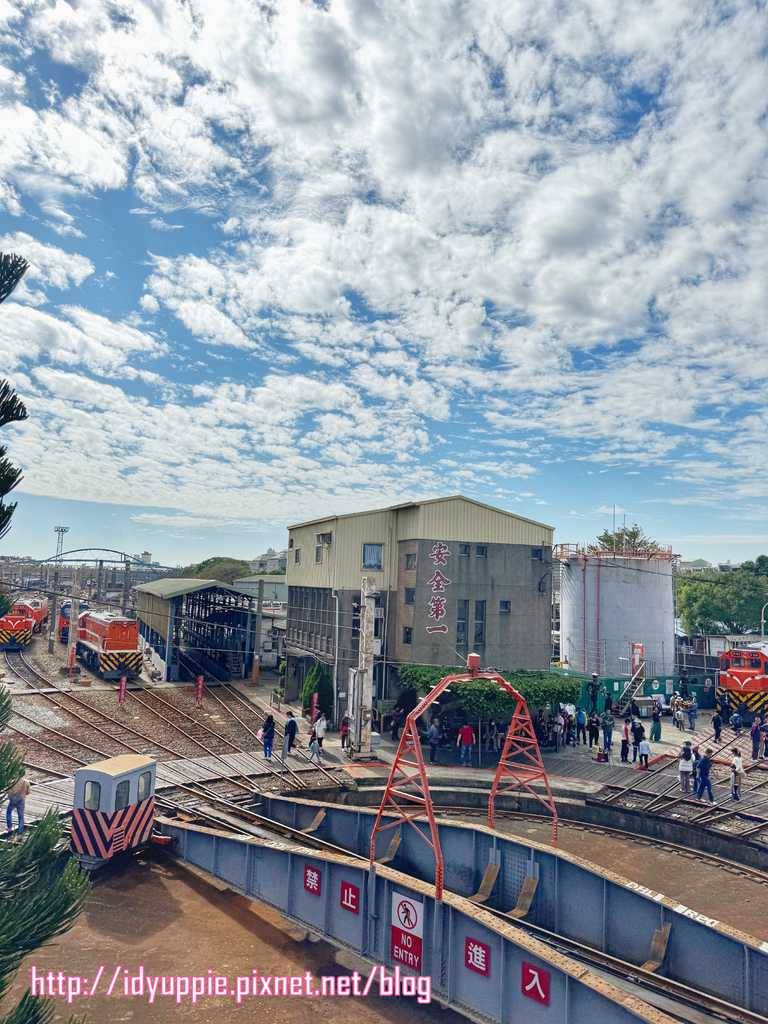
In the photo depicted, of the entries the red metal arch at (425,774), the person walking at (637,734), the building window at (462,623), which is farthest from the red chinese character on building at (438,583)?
the person walking at (637,734)

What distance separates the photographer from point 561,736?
2780 cm

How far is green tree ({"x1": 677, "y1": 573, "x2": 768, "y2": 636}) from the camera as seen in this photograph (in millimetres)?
66938

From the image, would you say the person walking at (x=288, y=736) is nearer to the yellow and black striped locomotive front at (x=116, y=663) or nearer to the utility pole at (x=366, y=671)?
the utility pole at (x=366, y=671)

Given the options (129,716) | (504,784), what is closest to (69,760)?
(129,716)

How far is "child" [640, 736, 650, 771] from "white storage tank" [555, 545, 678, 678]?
17.4 meters

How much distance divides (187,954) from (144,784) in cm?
473

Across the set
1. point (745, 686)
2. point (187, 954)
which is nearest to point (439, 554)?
point (745, 686)

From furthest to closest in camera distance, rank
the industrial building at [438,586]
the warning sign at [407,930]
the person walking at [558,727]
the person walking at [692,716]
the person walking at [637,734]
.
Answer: the person walking at [692,716] < the industrial building at [438,586] < the person walking at [558,727] < the person walking at [637,734] < the warning sign at [407,930]

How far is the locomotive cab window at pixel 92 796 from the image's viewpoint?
1434 cm

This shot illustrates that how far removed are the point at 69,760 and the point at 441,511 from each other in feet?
60.7

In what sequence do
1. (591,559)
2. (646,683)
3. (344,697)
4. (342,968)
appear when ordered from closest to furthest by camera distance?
1. (342,968)
2. (344,697)
3. (646,683)
4. (591,559)

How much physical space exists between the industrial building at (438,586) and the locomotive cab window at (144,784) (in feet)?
48.1

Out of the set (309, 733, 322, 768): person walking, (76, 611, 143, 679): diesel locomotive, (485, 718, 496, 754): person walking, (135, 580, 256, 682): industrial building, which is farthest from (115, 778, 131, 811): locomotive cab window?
(76, 611, 143, 679): diesel locomotive

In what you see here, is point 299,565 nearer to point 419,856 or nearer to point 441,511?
point 441,511
